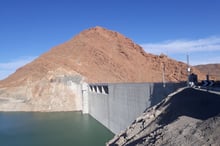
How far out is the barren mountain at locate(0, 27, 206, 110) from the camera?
61531 mm

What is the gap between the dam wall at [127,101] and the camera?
1841 centimetres

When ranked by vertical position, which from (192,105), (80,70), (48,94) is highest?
(80,70)

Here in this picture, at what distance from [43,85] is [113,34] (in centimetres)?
2800

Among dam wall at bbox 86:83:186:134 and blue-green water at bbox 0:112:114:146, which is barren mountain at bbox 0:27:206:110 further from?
dam wall at bbox 86:83:186:134

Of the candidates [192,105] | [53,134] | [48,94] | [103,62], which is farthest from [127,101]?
[103,62]

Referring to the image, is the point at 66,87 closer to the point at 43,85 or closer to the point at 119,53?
the point at 43,85

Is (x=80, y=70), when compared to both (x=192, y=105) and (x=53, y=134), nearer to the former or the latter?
(x=53, y=134)

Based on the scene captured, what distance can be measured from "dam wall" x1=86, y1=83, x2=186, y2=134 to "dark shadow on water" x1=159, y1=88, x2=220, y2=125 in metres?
2.76

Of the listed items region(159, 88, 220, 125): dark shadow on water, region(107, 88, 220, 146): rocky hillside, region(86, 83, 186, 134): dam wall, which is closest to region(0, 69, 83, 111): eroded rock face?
region(86, 83, 186, 134): dam wall

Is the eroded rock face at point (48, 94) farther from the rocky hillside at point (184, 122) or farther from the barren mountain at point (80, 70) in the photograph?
the rocky hillside at point (184, 122)

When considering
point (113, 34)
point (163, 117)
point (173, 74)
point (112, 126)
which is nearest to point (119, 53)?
point (113, 34)

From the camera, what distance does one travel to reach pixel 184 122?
10.4 m

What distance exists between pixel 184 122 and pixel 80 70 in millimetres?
56857

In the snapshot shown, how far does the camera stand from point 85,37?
3243 inches
